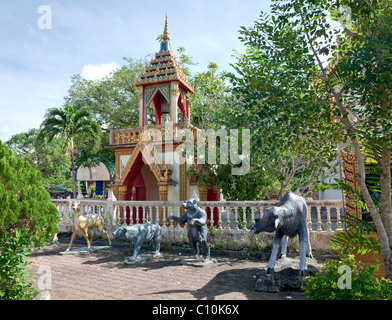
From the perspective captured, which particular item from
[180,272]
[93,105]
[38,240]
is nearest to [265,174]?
[180,272]

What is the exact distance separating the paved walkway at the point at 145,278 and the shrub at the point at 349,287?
37.3 inches

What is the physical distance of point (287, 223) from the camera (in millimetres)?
5695

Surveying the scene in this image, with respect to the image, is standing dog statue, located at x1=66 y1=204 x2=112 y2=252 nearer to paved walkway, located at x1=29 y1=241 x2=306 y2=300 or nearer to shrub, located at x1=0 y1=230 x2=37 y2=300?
paved walkway, located at x1=29 y1=241 x2=306 y2=300

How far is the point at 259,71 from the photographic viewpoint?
595cm

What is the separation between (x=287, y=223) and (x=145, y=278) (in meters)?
3.40

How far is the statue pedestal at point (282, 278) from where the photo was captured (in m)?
5.44

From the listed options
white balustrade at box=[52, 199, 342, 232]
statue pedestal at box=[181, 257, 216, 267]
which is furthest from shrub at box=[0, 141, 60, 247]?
white balustrade at box=[52, 199, 342, 232]

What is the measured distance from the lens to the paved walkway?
17.3 feet

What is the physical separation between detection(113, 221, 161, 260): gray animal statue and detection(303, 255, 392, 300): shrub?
15.8ft

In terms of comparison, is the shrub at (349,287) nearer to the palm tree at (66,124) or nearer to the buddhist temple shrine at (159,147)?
the buddhist temple shrine at (159,147)

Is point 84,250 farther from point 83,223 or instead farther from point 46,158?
point 46,158

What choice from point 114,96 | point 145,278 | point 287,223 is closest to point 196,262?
point 145,278
